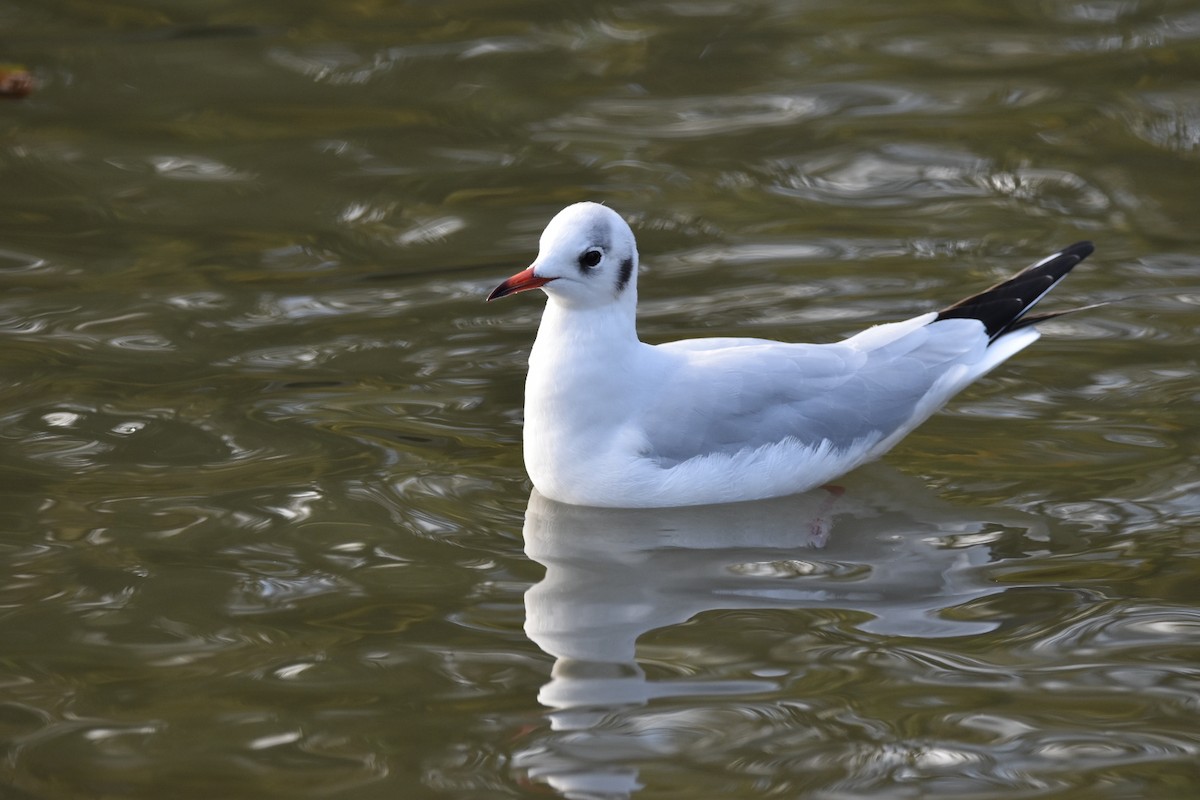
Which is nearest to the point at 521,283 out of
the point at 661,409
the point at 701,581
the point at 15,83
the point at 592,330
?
the point at 592,330

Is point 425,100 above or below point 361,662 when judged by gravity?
above

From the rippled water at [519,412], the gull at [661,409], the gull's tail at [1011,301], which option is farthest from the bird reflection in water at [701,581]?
the gull's tail at [1011,301]

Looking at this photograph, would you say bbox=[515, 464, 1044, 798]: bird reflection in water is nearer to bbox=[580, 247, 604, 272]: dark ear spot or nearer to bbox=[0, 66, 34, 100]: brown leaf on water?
bbox=[580, 247, 604, 272]: dark ear spot

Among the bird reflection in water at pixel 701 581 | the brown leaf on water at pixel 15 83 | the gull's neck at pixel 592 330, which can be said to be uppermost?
the brown leaf on water at pixel 15 83

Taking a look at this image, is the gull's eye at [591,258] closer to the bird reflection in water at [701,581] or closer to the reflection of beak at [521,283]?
the reflection of beak at [521,283]

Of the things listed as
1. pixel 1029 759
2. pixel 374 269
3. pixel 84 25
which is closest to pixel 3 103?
pixel 84 25

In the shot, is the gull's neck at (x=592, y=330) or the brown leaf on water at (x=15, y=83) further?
the brown leaf on water at (x=15, y=83)

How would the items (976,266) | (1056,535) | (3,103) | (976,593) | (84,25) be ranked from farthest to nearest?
(84,25)
(3,103)
(976,266)
(1056,535)
(976,593)

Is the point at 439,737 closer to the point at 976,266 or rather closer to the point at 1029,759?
the point at 1029,759

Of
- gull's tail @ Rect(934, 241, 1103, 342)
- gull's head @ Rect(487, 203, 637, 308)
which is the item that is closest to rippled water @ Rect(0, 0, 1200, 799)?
gull's tail @ Rect(934, 241, 1103, 342)

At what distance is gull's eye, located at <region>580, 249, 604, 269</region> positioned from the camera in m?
6.38

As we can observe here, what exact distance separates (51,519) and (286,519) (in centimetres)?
89

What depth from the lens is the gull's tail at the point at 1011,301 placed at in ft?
23.8

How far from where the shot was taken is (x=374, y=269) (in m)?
→ 8.88
